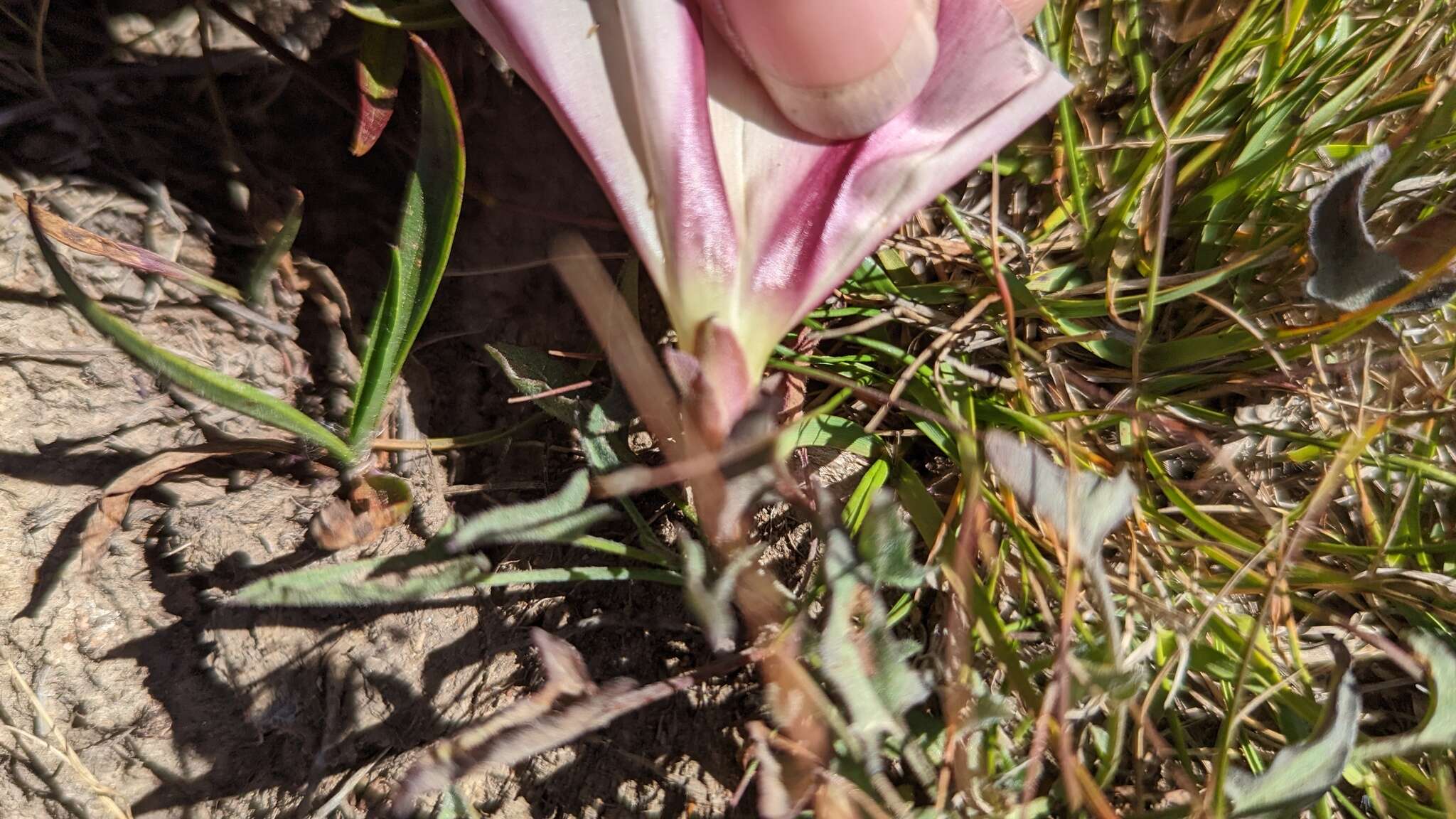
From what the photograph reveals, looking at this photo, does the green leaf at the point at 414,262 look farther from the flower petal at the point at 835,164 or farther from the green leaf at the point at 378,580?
the flower petal at the point at 835,164

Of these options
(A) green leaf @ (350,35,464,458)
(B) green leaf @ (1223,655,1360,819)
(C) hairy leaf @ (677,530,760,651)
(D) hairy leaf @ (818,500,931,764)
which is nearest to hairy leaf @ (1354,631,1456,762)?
(B) green leaf @ (1223,655,1360,819)

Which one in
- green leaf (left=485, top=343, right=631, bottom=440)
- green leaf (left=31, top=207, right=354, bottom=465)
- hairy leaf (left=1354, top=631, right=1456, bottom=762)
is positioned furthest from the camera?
green leaf (left=485, top=343, right=631, bottom=440)

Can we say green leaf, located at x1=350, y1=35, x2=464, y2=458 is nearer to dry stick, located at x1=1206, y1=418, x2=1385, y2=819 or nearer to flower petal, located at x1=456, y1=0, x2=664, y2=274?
flower petal, located at x1=456, y1=0, x2=664, y2=274

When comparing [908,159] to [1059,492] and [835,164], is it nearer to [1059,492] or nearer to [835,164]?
[835,164]

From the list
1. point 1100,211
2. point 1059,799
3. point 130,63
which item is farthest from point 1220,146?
point 130,63

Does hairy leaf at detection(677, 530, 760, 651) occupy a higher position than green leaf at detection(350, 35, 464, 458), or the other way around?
green leaf at detection(350, 35, 464, 458)

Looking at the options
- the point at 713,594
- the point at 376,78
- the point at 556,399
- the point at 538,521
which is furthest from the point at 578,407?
the point at 376,78

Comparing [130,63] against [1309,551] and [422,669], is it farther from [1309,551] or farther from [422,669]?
[1309,551]
